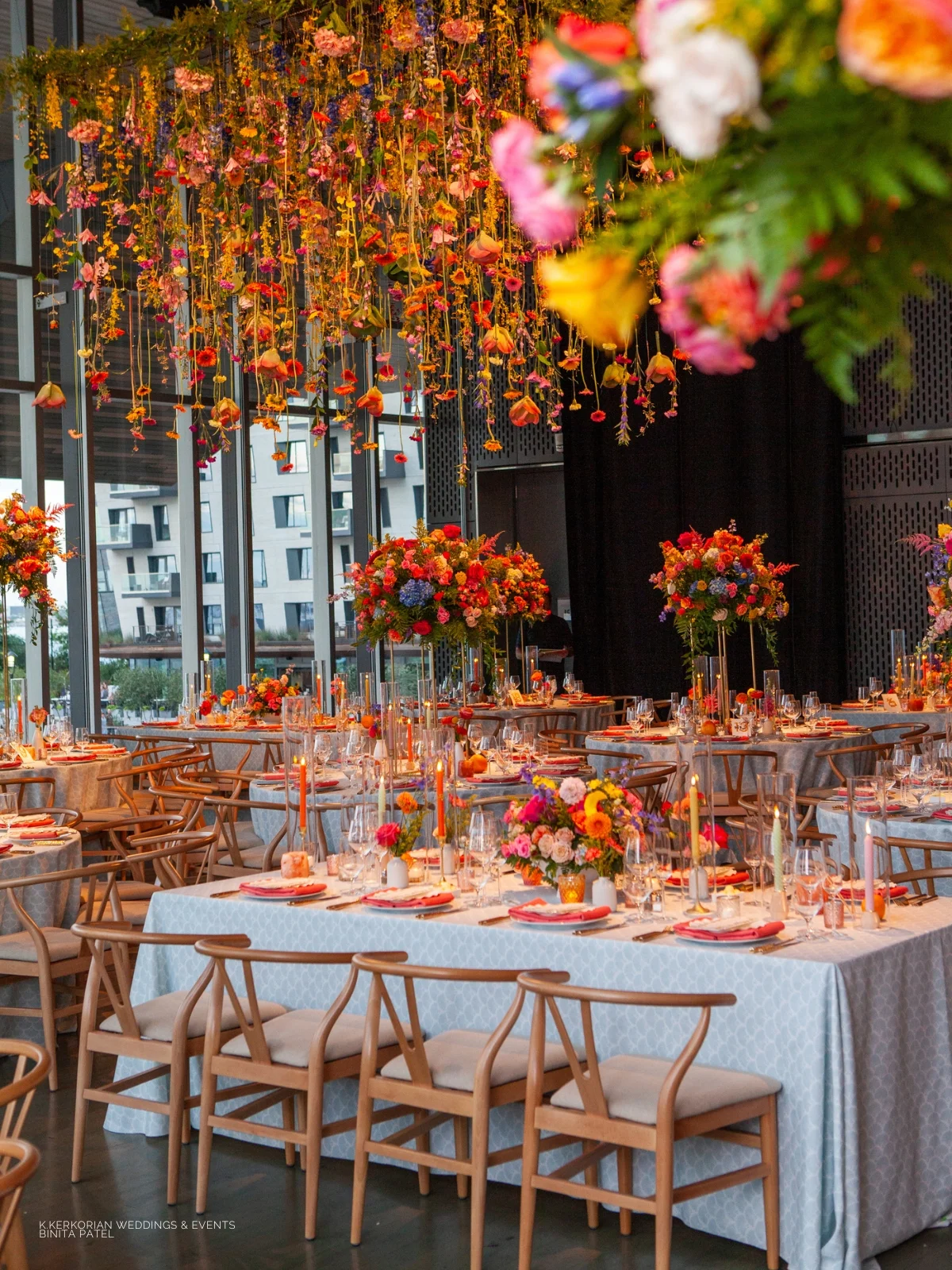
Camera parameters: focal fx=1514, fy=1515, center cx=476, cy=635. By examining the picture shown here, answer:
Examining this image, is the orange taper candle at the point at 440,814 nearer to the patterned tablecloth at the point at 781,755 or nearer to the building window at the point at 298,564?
the patterned tablecloth at the point at 781,755

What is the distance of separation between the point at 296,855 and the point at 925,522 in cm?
925

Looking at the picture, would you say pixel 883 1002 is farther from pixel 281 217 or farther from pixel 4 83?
pixel 4 83

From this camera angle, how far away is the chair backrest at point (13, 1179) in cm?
237

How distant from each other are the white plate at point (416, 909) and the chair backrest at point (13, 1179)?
1964 millimetres

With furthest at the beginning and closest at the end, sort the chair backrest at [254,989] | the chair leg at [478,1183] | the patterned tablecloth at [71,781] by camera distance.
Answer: the patterned tablecloth at [71,781], the chair backrest at [254,989], the chair leg at [478,1183]

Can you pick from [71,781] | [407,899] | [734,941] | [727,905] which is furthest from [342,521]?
[734,941]

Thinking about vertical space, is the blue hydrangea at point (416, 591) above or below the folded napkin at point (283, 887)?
above

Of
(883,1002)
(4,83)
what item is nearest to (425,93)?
(4,83)

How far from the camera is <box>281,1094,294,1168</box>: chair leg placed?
182 inches

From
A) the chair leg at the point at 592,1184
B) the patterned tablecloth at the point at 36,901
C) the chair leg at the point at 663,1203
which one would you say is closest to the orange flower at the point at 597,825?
the chair leg at the point at 592,1184

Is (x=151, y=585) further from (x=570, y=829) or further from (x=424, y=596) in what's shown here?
(x=570, y=829)

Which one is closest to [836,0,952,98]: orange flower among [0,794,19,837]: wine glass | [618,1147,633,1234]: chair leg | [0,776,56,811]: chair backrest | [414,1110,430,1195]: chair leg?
[618,1147,633,1234]: chair leg

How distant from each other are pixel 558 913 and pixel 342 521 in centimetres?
1066

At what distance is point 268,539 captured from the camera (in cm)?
1376
